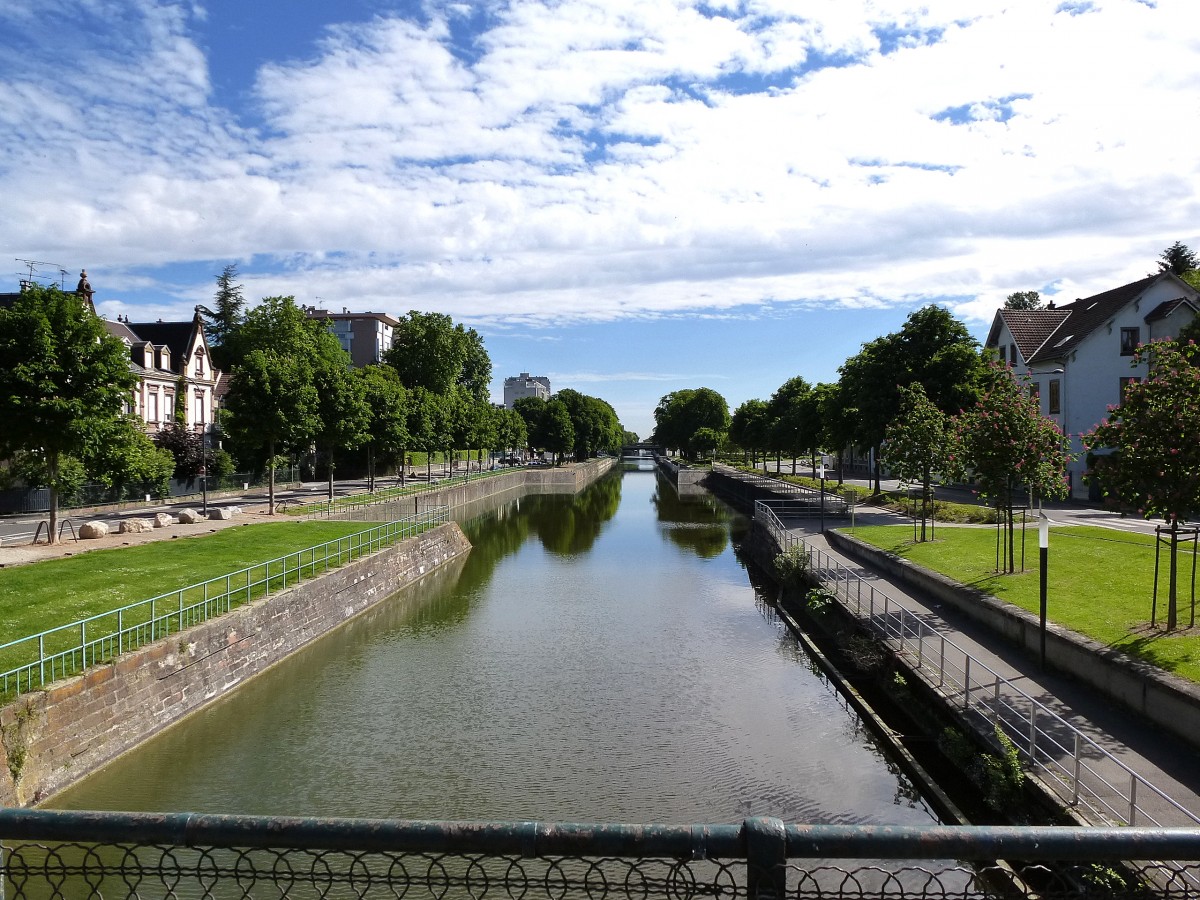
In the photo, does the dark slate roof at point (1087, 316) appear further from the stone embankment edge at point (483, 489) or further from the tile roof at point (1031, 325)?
the stone embankment edge at point (483, 489)

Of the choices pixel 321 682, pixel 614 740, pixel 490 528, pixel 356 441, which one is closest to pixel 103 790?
pixel 321 682

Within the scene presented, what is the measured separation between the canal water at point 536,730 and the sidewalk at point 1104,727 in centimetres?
255

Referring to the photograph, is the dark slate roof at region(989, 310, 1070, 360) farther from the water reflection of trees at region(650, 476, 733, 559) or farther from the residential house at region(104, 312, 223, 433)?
the residential house at region(104, 312, 223, 433)

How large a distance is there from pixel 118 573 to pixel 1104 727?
70.0ft

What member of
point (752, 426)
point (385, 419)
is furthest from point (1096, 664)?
point (752, 426)

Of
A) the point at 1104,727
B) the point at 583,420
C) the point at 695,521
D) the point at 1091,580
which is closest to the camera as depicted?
the point at 1104,727

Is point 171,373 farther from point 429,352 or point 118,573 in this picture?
point 118,573

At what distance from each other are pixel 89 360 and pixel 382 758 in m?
17.0

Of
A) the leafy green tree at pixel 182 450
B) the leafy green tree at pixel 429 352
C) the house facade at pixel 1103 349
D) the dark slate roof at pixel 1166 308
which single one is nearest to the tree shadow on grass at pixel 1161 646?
the house facade at pixel 1103 349

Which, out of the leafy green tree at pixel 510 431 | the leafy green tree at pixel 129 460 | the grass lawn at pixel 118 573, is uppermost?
the leafy green tree at pixel 510 431

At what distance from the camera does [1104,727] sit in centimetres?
1188

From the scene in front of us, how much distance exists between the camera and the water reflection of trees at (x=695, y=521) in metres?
44.2

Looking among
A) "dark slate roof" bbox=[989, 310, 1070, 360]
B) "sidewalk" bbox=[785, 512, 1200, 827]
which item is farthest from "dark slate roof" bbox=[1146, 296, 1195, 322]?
"sidewalk" bbox=[785, 512, 1200, 827]

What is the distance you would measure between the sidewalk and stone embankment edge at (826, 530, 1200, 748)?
165 mm
